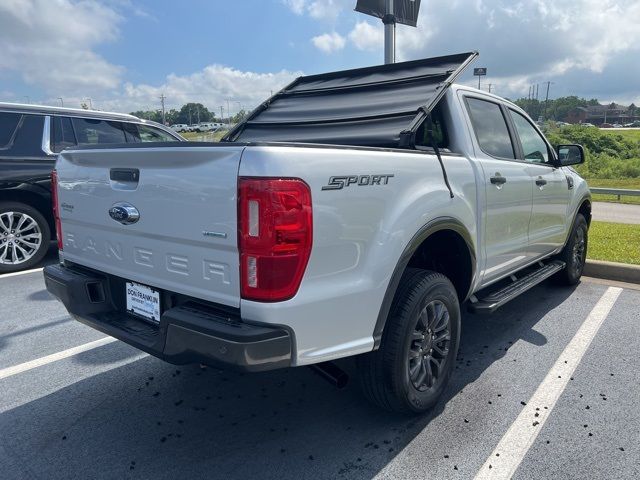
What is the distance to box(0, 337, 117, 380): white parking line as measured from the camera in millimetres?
3506

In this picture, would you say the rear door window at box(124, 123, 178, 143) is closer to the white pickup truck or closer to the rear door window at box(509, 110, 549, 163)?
the white pickup truck

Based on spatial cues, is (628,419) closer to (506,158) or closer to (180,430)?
(506,158)

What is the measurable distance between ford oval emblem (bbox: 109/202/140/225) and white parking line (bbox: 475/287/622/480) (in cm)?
211

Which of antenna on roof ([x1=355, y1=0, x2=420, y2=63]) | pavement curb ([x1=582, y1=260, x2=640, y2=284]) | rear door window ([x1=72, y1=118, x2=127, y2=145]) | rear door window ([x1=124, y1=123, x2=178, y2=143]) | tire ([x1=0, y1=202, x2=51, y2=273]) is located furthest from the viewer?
rear door window ([x1=124, y1=123, x2=178, y2=143])

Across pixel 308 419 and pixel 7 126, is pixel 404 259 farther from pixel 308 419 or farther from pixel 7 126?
pixel 7 126

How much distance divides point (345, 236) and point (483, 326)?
2.62m

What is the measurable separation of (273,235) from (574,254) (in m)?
4.46

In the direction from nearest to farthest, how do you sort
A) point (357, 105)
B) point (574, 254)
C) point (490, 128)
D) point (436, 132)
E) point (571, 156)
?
point (436, 132)
point (490, 128)
point (357, 105)
point (571, 156)
point (574, 254)

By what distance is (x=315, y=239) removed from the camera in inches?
83.3

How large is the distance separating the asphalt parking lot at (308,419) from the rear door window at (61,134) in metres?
3.25

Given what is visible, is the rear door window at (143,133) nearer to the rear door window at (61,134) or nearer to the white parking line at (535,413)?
the rear door window at (61,134)

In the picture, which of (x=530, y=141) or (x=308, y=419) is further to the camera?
(x=530, y=141)

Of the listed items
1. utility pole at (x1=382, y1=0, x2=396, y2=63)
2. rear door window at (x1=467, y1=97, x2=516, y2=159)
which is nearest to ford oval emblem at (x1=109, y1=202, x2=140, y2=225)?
rear door window at (x1=467, y1=97, x2=516, y2=159)

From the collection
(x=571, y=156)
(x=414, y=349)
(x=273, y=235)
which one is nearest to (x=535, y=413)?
(x=414, y=349)
